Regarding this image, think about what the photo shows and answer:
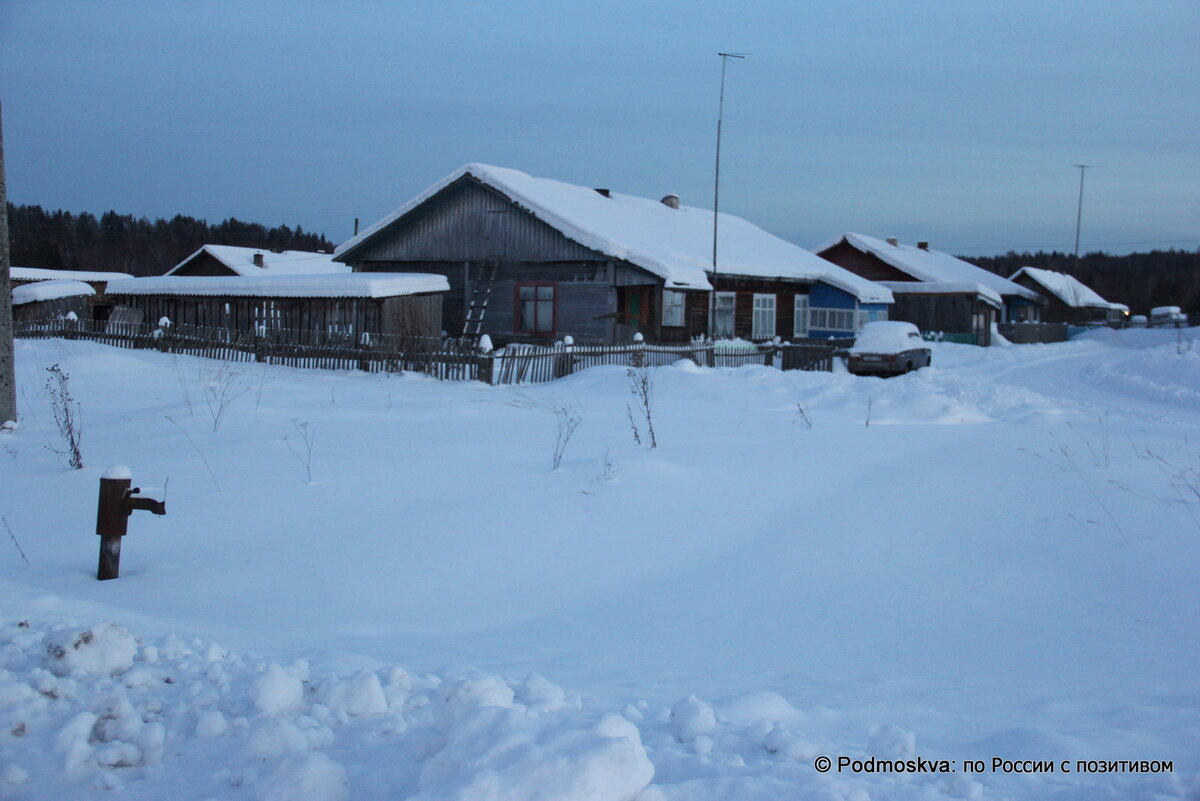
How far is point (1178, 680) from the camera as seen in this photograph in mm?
4273

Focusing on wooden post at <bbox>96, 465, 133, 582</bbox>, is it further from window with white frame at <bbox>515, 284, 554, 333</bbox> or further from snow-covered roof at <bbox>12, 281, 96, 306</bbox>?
snow-covered roof at <bbox>12, 281, 96, 306</bbox>

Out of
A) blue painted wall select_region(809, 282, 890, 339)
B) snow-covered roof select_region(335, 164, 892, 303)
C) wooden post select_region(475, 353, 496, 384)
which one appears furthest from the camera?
blue painted wall select_region(809, 282, 890, 339)

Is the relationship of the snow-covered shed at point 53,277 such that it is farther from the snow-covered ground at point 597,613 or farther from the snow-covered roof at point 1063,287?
the snow-covered roof at point 1063,287

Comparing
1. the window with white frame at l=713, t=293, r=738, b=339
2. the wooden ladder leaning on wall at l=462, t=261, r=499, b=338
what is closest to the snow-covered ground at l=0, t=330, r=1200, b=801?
the wooden ladder leaning on wall at l=462, t=261, r=499, b=338

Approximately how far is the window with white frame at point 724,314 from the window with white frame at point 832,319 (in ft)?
18.3

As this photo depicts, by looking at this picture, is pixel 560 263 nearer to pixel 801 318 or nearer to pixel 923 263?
pixel 801 318

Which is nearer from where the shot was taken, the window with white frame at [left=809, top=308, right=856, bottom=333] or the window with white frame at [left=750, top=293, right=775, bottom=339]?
the window with white frame at [left=750, top=293, right=775, bottom=339]

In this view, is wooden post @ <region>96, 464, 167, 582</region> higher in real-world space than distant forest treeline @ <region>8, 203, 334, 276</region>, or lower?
lower

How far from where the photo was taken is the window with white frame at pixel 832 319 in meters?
33.1

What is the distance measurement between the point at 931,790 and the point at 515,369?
15.0m

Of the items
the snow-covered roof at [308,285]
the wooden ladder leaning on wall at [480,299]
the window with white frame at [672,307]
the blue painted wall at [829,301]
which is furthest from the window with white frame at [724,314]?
the snow-covered roof at [308,285]

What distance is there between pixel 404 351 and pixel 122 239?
302 ft

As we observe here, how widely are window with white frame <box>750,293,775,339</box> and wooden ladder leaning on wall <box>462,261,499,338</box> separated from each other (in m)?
8.52

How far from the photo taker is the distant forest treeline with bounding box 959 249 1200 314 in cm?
9125
